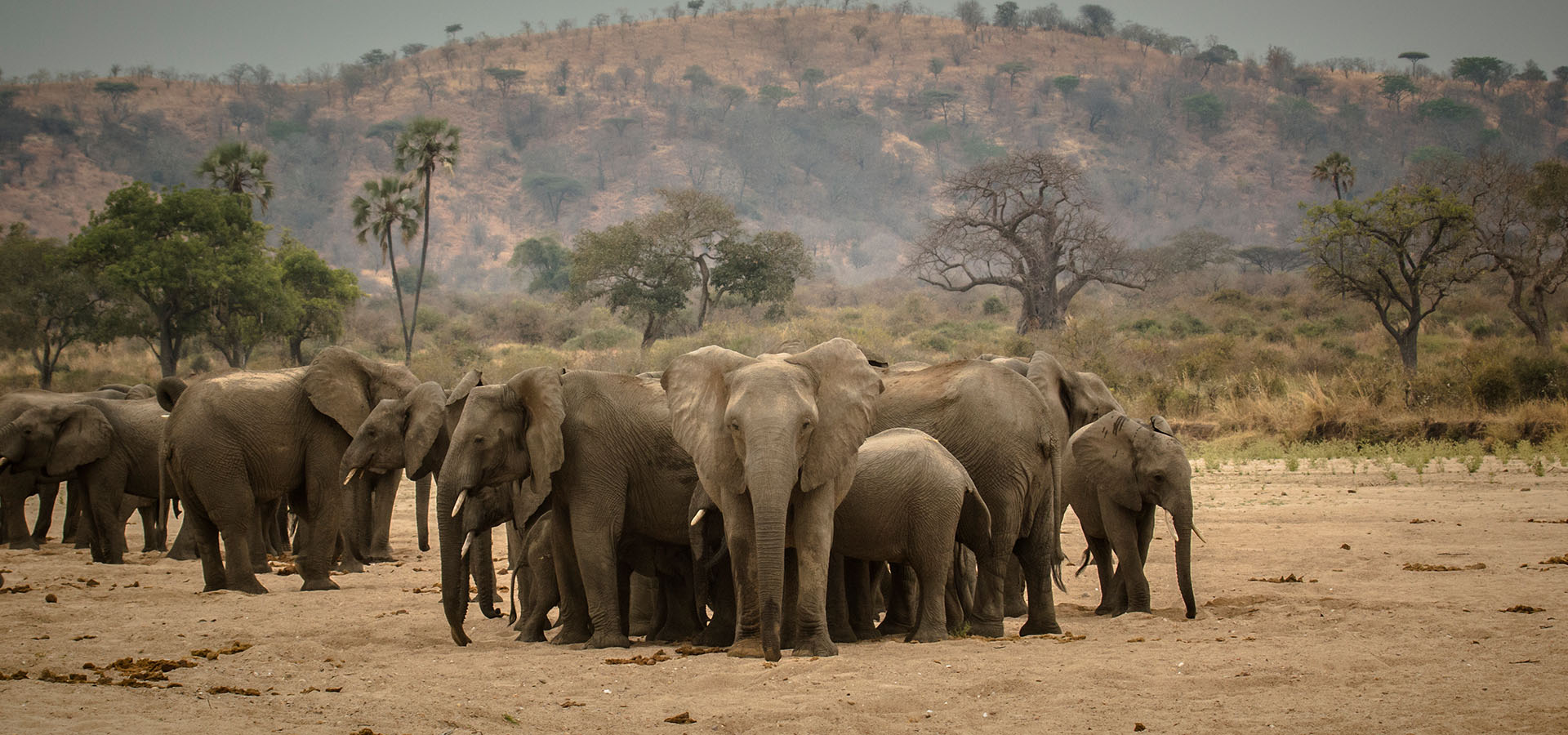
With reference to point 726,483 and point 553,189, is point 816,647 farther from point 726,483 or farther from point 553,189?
point 553,189

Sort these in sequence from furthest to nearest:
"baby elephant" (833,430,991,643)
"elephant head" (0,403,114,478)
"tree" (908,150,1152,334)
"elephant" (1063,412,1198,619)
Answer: "tree" (908,150,1152,334), "elephant head" (0,403,114,478), "elephant" (1063,412,1198,619), "baby elephant" (833,430,991,643)

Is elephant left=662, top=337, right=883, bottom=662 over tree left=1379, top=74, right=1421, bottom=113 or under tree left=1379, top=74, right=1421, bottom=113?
under

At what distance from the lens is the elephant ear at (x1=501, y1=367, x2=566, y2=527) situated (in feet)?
26.4

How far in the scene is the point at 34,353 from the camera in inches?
1496

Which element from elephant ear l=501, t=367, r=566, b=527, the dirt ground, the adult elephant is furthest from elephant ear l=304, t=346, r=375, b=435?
elephant ear l=501, t=367, r=566, b=527

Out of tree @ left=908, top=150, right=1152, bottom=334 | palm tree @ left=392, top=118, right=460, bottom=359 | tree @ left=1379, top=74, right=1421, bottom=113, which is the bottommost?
tree @ left=908, top=150, right=1152, bottom=334

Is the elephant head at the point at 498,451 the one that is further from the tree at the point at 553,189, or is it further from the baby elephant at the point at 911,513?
the tree at the point at 553,189

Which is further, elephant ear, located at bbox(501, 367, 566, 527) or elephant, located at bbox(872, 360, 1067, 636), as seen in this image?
elephant, located at bbox(872, 360, 1067, 636)

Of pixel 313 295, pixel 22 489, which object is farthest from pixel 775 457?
pixel 313 295

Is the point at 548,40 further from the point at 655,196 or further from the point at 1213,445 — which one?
the point at 1213,445

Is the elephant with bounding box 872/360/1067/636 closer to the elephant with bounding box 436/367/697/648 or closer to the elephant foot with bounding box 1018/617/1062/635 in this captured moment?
the elephant foot with bounding box 1018/617/1062/635

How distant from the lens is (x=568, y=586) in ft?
28.2

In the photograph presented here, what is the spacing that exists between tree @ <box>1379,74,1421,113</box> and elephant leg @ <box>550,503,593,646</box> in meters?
129

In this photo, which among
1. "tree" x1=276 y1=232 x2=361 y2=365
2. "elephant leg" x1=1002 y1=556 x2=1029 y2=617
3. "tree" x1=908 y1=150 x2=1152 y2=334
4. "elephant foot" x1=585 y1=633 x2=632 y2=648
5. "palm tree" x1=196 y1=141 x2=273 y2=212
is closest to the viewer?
"elephant foot" x1=585 y1=633 x2=632 y2=648
